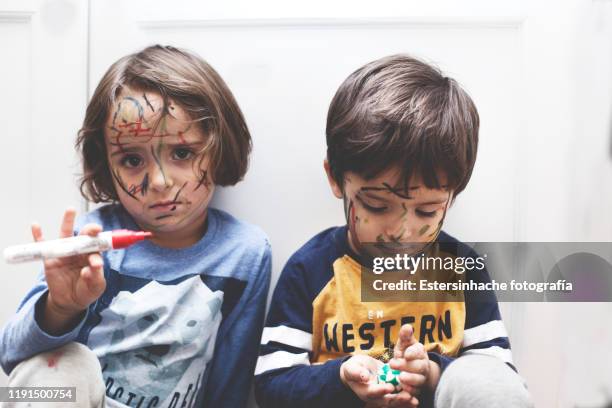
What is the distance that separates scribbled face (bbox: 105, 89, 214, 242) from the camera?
72cm

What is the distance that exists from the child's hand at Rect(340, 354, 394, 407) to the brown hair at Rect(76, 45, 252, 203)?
31cm

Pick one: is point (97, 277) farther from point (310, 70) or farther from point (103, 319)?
point (310, 70)

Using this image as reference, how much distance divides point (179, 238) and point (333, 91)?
32cm

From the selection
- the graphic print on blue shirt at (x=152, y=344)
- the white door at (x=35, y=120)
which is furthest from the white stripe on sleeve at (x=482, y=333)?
the white door at (x=35, y=120)

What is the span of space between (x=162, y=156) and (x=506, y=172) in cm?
49

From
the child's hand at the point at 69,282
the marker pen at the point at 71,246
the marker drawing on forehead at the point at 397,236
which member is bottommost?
the child's hand at the point at 69,282

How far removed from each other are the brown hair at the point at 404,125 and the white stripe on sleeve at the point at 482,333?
0.19m

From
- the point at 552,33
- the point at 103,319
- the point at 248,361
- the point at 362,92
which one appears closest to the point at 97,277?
the point at 103,319

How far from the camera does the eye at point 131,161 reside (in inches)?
28.8

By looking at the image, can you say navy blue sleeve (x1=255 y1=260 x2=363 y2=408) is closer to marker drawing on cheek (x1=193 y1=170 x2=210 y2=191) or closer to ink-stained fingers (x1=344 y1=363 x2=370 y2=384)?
ink-stained fingers (x1=344 y1=363 x2=370 y2=384)

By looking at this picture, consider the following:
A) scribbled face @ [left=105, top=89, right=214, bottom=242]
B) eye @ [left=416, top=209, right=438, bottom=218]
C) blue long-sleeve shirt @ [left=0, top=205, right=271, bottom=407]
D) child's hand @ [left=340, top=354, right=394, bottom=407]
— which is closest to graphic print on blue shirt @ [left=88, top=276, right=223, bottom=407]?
blue long-sleeve shirt @ [left=0, top=205, right=271, bottom=407]

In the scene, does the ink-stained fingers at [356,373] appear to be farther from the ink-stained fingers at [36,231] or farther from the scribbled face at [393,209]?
the ink-stained fingers at [36,231]

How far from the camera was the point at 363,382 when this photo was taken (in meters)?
0.64

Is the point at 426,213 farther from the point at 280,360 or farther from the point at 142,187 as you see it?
the point at 142,187
